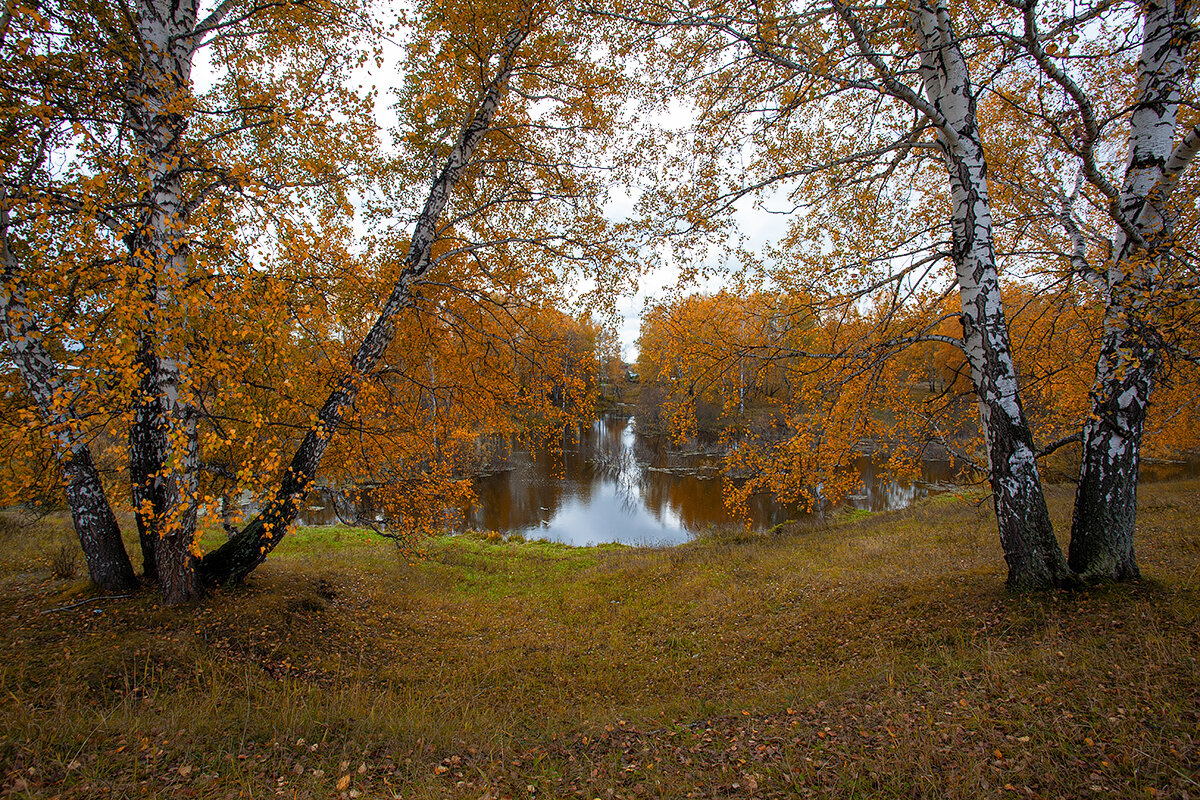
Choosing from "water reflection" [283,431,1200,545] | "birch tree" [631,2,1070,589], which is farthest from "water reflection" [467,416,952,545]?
"birch tree" [631,2,1070,589]

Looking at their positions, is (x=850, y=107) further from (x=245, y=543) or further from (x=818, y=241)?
(x=245, y=543)

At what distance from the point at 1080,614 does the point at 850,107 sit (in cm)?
642

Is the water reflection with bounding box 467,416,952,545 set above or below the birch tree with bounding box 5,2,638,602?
below

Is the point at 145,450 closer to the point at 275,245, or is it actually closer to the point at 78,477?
the point at 78,477

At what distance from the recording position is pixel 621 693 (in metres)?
4.92

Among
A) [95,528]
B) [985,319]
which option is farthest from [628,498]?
[95,528]

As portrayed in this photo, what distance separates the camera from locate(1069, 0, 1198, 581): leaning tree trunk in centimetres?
416

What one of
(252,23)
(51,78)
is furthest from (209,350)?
(252,23)

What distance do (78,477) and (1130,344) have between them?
1052cm

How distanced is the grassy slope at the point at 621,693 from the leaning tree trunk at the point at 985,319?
23.9 inches

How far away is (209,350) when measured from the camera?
368cm

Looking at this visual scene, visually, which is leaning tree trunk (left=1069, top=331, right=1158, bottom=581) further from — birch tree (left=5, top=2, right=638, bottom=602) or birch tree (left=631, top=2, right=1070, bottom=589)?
birch tree (left=5, top=2, right=638, bottom=602)

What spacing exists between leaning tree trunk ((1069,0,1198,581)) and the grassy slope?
0.52 metres

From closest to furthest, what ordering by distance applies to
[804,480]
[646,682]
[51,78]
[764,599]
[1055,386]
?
1. [51,78]
2. [646,682]
3. [804,480]
4. [764,599]
5. [1055,386]
